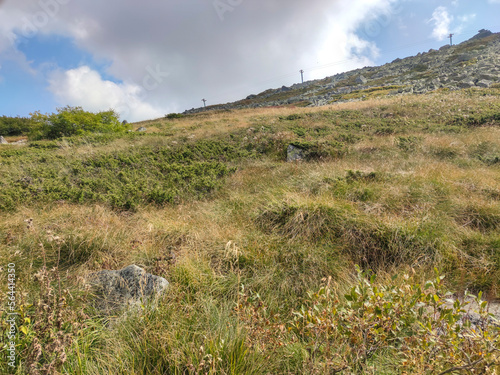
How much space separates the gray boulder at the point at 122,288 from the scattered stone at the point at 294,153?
23.8ft

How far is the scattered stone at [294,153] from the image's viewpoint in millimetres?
9257

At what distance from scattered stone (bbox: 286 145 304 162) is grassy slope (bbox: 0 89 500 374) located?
1369 mm

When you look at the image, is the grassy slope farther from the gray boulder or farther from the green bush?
the green bush

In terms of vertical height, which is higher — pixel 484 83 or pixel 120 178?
pixel 484 83

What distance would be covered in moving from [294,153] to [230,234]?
6242mm

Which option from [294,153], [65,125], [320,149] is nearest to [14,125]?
[65,125]

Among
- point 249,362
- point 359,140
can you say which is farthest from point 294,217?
point 359,140

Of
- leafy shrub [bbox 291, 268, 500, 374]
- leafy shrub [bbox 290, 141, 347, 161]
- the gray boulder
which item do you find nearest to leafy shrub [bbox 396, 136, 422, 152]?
leafy shrub [bbox 290, 141, 347, 161]

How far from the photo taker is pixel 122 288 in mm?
2760

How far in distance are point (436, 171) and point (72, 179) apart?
10453 mm

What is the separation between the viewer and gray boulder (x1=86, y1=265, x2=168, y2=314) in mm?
2539

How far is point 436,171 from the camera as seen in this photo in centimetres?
629

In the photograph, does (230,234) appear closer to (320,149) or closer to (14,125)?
(320,149)

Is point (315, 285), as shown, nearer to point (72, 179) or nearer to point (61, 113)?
point (72, 179)
